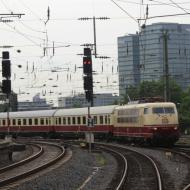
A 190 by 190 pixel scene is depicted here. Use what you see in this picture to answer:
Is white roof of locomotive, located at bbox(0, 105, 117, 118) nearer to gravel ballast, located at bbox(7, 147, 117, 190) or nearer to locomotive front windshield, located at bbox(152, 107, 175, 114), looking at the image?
locomotive front windshield, located at bbox(152, 107, 175, 114)

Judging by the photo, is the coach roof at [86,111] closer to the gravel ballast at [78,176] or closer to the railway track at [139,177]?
the gravel ballast at [78,176]

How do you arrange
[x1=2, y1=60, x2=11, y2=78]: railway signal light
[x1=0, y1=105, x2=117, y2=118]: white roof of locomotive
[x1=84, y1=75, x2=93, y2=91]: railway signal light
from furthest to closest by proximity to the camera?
[x1=0, y1=105, x2=117, y2=118]: white roof of locomotive
[x1=84, y1=75, x2=93, y2=91]: railway signal light
[x1=2, y1=60, x2=11, y2=78]: railway signal light

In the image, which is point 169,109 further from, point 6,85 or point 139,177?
point 139,177

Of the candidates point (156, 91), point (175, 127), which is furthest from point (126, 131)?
point (156, 91)

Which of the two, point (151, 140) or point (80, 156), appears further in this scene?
point (151, 140)

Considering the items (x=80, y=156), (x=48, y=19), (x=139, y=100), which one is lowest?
(x=80, y=156)

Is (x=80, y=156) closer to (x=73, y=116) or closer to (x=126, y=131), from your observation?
(x=126, y=131)

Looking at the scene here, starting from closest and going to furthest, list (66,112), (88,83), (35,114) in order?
(88,83) → (66,112) → (35,114)

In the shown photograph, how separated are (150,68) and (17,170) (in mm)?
48962

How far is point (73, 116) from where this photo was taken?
5494 centimetres

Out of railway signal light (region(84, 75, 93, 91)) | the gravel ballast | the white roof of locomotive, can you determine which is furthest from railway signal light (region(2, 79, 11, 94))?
the white roof of locomotive

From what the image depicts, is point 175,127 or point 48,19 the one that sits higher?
point 48,19

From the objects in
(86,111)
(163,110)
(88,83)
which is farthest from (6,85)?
(86,111)

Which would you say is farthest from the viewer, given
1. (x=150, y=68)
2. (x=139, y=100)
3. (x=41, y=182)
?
(x=150, y=68)
